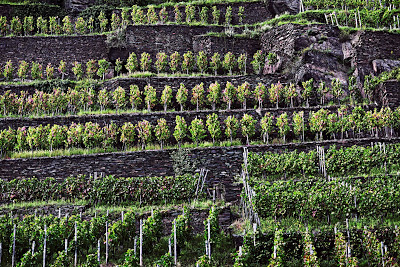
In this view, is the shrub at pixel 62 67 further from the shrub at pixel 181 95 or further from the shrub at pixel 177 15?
the shrub at pixel 177 15

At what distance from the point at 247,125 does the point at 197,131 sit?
2440 millimetres

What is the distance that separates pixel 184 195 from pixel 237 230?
3.60m

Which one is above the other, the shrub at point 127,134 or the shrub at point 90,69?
the shrub at point 90,69

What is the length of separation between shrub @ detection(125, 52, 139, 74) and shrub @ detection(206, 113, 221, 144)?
25.2 ft

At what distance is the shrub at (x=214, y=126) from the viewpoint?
23188 mm

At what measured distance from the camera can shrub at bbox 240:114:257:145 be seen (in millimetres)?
23312

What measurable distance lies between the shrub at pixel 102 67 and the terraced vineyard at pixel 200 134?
0.32 feet

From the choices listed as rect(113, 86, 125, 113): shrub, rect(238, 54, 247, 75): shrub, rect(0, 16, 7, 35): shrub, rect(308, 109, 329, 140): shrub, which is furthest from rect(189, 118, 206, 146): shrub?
rect(0, 16, 7, 35): shrub

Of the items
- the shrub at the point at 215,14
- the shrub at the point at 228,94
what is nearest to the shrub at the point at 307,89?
the shrub at the point at 228,94

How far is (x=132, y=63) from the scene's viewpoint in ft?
95.7

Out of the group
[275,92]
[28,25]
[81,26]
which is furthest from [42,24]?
[275,92]

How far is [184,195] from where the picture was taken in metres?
19.6

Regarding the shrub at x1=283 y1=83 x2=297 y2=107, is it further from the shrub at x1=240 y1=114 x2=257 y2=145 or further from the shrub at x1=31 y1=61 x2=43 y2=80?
the shrub at x1=31 y1=61 x2=43 y2=80

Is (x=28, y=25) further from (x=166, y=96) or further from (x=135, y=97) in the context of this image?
(x=166, y=96)
